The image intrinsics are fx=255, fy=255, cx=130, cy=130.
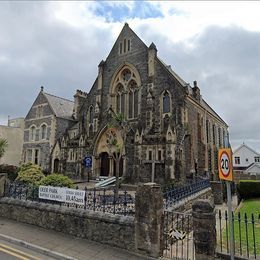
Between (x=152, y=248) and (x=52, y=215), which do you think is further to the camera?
(x=52, y=215)

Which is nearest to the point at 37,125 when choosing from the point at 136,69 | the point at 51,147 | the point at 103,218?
the point at 51,147

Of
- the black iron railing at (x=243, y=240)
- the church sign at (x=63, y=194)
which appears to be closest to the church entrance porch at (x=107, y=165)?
the church sign at (x=63, y=194)

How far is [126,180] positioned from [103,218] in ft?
54.0

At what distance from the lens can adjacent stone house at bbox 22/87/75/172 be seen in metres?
35.1

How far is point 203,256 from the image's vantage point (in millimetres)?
7168

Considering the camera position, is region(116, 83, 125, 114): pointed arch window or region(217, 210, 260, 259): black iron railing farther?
region(116, 83, 125, 114): pointed arch window

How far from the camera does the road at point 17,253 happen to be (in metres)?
8.02

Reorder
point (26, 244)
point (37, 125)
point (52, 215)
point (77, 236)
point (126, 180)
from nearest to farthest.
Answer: point (26, 244)
point (77, 236)
point (52, 215)
point (126, 180)
point (37, 125)

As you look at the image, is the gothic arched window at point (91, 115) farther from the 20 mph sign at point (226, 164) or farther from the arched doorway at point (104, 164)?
the 20 mph sign at point (226, 164)

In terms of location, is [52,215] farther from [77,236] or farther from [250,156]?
[250,156]

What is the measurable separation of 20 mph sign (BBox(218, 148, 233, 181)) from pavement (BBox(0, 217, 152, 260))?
433 cm

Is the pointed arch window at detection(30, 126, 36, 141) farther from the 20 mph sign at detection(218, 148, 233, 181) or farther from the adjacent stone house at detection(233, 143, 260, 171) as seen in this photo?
the adjacent stone house at detection(233, 143, 260, 171)

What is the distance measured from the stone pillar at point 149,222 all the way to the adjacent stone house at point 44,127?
27433 mm

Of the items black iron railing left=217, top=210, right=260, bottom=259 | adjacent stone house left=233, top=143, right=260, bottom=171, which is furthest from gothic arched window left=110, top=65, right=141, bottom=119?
adjacent stone house left=233, top=143, right=260, bottom=171
